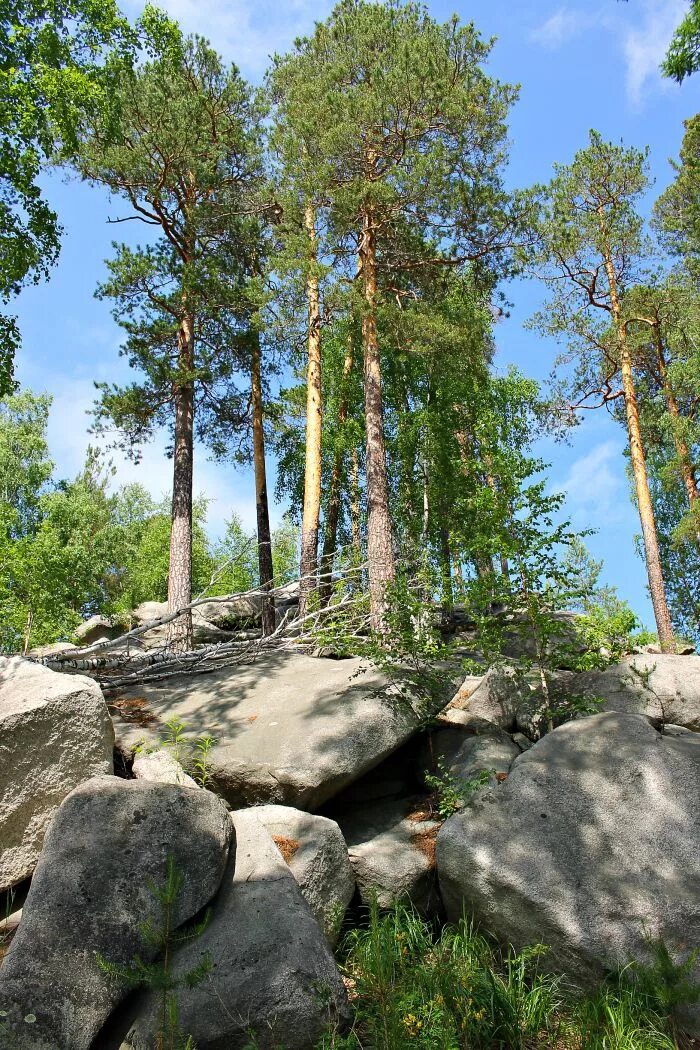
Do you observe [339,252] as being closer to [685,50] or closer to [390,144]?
[390,144]

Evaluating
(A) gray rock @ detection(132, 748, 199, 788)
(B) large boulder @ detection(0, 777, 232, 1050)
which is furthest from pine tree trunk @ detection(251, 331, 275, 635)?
(B) large boulder @ detection(0, 777, 232, 1050)

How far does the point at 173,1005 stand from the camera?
3.26 meters

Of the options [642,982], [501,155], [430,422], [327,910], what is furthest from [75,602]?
[642,982]

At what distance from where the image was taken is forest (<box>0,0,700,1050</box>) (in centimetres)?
429

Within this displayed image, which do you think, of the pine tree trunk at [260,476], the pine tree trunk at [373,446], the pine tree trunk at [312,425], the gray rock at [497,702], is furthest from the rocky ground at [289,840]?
the pine tree trunk at [260,476]

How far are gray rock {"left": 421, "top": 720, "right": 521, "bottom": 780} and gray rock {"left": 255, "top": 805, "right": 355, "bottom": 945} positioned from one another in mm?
1316

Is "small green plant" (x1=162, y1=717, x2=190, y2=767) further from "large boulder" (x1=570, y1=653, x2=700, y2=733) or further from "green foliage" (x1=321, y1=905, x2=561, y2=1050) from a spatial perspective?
"large boulder" (x1=570, y1=653, x2=700, y2=733)

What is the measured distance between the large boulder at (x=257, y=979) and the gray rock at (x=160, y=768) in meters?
1.28

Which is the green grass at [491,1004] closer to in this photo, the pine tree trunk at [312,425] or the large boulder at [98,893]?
the large boulder at [98,893]

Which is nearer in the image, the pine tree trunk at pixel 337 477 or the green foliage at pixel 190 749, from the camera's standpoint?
the green foliage at pixel 190 749

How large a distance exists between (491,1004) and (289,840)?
1.89m

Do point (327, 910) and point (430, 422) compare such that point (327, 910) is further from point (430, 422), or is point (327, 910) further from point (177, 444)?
point (430, 422)

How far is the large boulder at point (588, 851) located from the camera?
4820mm

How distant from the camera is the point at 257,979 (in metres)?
4.13
